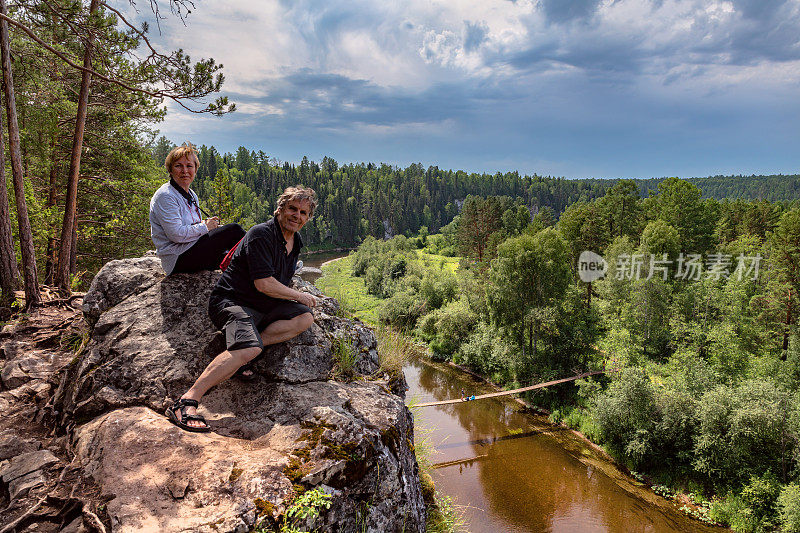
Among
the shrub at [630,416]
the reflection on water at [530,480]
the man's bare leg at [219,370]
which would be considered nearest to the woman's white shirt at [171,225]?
the man's bare leg at [219,370]

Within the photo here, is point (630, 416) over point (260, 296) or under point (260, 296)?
under

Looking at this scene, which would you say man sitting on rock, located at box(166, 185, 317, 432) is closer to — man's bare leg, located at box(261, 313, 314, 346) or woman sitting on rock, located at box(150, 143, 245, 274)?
man's bare leg, located at box(261, 313, 314, 346)

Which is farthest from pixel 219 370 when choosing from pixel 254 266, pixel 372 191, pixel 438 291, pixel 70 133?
pixel 372 191

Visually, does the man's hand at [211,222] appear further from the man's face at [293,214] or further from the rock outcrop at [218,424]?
the man's face at [293,214]

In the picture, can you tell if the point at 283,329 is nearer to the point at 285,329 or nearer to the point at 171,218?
the point at 285,329

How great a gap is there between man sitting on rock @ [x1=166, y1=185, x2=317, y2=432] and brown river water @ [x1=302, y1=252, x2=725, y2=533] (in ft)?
25.6

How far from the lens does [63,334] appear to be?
18.5 ft

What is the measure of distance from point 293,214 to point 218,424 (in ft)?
6.84

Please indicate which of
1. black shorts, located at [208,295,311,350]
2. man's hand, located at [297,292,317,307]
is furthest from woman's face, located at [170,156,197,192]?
man's hand, located at [297,292,317,307]

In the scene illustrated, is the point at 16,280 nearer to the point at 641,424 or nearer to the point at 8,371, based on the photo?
the point at 8,371

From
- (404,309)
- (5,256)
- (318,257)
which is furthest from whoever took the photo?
(318,257)

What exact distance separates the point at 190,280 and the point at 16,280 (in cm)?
427

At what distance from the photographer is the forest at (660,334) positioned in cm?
1436

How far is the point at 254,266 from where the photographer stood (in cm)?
393
